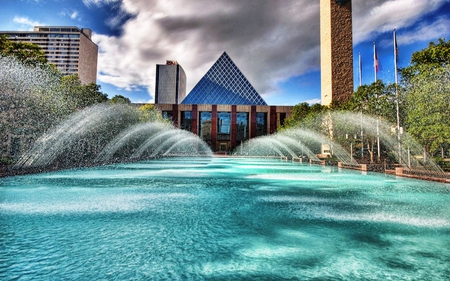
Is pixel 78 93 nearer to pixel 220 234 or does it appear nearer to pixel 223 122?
pixel 220 234

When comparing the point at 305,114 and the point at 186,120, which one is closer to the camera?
the point at 305,114

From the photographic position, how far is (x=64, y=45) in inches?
4562

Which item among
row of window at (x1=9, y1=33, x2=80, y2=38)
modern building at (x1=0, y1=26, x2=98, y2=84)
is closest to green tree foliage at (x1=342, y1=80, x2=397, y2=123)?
modern building at (x1=0, y1=26, x2=98, y2=84)

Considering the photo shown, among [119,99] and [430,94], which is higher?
[119,99]

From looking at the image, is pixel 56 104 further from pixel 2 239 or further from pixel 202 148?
pixel 202 148

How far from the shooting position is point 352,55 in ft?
141

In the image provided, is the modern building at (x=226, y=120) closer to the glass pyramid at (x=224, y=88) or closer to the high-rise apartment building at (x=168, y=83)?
the glass pyramid at (x=224, y=88)

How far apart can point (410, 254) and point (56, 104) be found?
25.6m

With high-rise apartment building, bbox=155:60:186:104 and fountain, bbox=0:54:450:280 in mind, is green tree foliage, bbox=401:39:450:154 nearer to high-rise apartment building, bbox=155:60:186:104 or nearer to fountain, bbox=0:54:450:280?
fountain, bbox=0:54:450:280

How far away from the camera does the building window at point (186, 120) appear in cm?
6719

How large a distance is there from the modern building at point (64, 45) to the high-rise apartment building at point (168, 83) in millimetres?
67916

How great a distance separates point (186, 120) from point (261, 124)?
16.9 m

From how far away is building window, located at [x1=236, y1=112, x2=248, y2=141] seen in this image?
66.9 meters

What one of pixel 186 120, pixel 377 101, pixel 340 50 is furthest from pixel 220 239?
pixel 186 120
